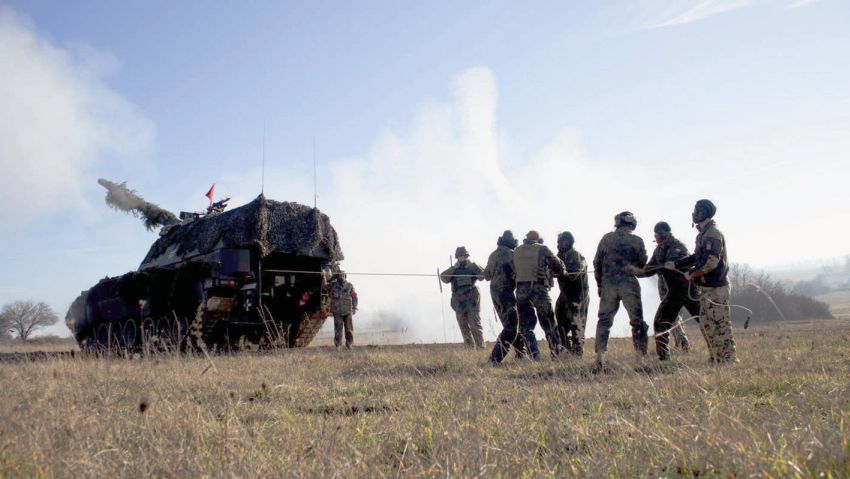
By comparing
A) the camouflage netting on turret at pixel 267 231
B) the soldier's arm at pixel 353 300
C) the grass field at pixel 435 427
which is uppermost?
the camouflage netting on turret at pixel 267 231

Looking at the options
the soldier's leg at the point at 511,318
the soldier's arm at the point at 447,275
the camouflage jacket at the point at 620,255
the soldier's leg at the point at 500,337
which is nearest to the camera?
the camouflage jacket at the point at 620,255

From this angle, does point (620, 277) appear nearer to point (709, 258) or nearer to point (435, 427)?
point (709, 258)

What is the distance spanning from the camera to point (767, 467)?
89.7 inches

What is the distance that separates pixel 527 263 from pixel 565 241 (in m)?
1.34

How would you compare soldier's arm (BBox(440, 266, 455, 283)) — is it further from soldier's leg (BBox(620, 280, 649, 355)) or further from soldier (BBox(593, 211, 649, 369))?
soldier's leg (BBox(620, 280, 649, 355))

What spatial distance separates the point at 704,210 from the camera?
7.35 m

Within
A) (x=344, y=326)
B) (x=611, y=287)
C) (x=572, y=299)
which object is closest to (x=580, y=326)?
(x=572, y=299)

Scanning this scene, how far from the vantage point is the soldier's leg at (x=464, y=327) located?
12094mm

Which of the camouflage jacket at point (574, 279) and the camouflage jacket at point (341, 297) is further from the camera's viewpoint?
the camouflage jacket at point (341, 297)

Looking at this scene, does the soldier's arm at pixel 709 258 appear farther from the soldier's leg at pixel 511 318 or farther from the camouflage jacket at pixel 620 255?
the soldier's leg at pixel 511 318

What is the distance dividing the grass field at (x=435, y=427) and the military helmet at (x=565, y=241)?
3653 mm

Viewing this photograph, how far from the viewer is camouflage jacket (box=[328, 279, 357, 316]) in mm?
13195

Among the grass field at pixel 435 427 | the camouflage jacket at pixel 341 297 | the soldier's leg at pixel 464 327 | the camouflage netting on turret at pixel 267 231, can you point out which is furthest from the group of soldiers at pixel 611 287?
the camouflage netting on turret at pixel 267 231

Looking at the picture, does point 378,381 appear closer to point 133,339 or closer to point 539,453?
point 539,453
